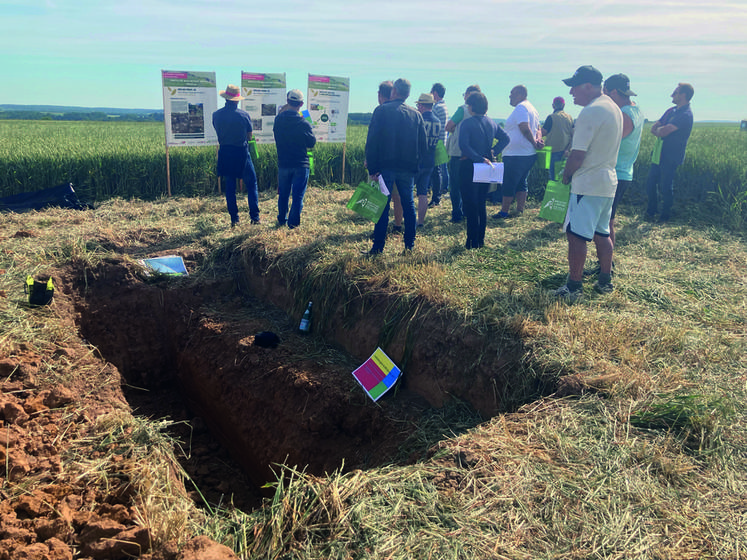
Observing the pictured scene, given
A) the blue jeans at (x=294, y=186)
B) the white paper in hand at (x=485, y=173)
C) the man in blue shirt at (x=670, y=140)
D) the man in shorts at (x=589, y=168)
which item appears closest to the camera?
the man in shorts at (x=589, y=168)

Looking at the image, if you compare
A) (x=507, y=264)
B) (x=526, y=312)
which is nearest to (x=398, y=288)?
(x=526, y=312)

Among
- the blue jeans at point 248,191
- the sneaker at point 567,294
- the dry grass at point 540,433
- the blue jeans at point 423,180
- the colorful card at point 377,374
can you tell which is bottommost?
the colorful card at point 377,374

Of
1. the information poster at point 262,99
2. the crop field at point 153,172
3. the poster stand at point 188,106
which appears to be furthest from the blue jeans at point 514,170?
the poster stand at point 188,106

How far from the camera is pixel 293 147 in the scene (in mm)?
6766

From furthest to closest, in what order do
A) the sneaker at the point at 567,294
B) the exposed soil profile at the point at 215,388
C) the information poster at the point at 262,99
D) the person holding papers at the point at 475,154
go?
the information poster at the point at 262,99
the person holding papers at the point at 475,154
the sneaker at the point at 567,294
the exposed soil profile at the point at 215,388

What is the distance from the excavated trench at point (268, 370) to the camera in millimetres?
3990

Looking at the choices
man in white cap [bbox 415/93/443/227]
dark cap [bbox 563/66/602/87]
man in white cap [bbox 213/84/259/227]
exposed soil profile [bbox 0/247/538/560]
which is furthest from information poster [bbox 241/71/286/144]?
dark cap [bbox 563/66/602/87]

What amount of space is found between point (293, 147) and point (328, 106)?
4633 millimetres

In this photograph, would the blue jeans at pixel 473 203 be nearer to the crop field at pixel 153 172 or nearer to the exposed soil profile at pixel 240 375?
the exposed soil profile at pixel 240 375

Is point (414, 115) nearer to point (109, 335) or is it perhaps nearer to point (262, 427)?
point (262, 427)

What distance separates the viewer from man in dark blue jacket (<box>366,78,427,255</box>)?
17.5 ft

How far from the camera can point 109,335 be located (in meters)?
5.44

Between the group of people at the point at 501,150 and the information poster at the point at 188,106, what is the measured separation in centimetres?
255

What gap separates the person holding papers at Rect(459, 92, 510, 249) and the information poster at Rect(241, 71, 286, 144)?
5.50 metres
